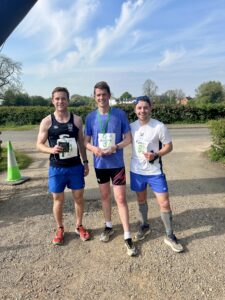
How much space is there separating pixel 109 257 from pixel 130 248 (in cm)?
27

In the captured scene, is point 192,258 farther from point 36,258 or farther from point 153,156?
point 36,258

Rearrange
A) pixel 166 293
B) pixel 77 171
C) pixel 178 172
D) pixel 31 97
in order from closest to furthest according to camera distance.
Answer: pixel 166 293, pixel 77 171, pixel 178 172, pixel 31 97

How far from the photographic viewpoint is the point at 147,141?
139 inches

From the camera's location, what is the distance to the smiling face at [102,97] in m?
3.48

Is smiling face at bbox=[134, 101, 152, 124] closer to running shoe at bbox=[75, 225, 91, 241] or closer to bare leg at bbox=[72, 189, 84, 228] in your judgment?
bare leg at bbox=[72, 189, 84, 228]

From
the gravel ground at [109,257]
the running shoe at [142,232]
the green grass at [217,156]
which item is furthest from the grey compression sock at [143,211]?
the green grass at [217,156]

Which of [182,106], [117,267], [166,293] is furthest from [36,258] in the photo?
[182,106]

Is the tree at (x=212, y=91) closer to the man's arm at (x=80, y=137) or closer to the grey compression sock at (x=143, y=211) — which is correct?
the grey compression sock at (x=143, y=211)

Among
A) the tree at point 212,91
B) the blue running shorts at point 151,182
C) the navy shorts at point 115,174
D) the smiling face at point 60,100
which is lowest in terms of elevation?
the blue running shorts at point 151,182

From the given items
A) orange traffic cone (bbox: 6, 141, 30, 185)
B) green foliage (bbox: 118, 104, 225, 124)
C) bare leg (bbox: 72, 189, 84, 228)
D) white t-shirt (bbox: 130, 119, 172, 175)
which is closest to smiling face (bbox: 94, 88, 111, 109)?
white t-shirt (bbox: 130, 119, 172, 175)

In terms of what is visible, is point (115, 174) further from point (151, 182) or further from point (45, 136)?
point (45, 136)

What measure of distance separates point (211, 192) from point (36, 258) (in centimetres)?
359

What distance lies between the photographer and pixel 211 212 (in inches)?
184

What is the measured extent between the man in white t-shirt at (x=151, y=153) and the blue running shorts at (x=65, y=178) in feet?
2.28
